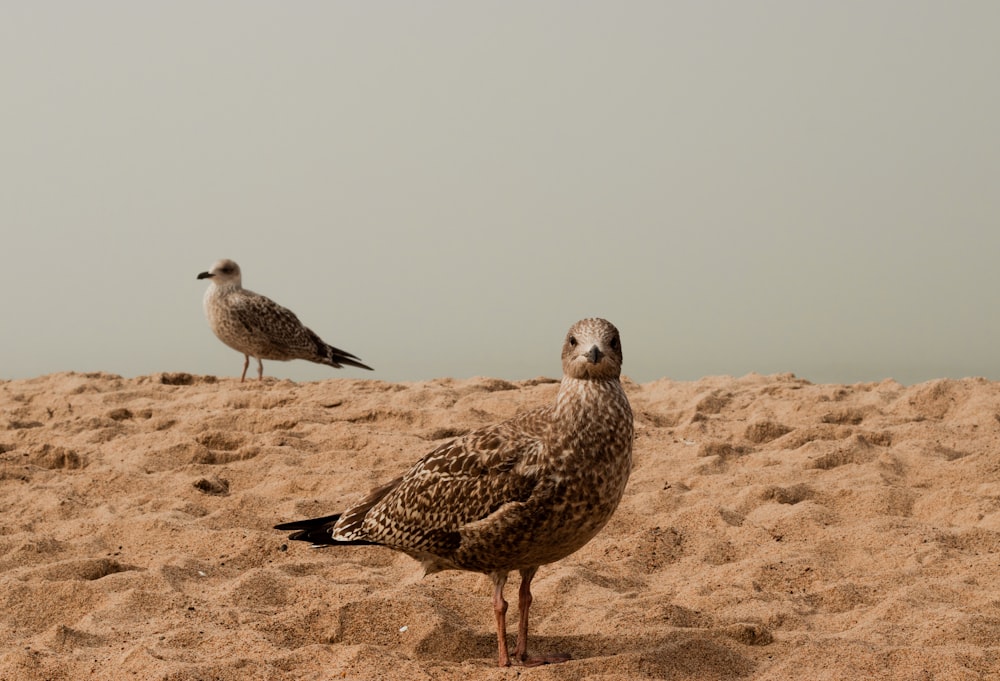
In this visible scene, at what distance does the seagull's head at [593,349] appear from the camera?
4039 millimetres

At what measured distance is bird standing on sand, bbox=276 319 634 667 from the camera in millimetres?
3973

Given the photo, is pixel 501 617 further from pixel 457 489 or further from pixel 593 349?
pixel 593 349

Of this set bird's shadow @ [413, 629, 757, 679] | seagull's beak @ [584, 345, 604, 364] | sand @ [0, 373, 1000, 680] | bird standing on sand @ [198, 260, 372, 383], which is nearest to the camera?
seagull's beak @ [584, 345, 604, 364]

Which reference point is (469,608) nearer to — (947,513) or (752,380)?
(947,513)

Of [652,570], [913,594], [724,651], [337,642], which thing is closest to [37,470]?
[337,642]

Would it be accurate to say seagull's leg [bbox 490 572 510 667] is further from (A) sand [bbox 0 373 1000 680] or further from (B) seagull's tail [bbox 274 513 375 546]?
(B) seagull's tail [bbox 274 513 375 546]

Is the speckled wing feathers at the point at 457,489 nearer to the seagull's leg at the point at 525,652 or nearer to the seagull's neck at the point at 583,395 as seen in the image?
the seagull's neck at the point at 583,395

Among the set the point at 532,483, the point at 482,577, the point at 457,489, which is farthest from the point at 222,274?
the point at 532,483

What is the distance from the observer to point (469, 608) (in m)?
4.95

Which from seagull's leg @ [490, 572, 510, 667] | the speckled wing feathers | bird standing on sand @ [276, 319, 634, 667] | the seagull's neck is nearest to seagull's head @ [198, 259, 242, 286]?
the speckled wing feathers

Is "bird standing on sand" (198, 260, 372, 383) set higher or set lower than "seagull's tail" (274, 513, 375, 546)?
higher

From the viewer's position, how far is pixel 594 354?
13.0ft

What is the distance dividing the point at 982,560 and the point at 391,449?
3.91 metres

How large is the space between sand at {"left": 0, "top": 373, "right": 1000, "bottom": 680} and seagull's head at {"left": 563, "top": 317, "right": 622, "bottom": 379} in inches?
43.9
